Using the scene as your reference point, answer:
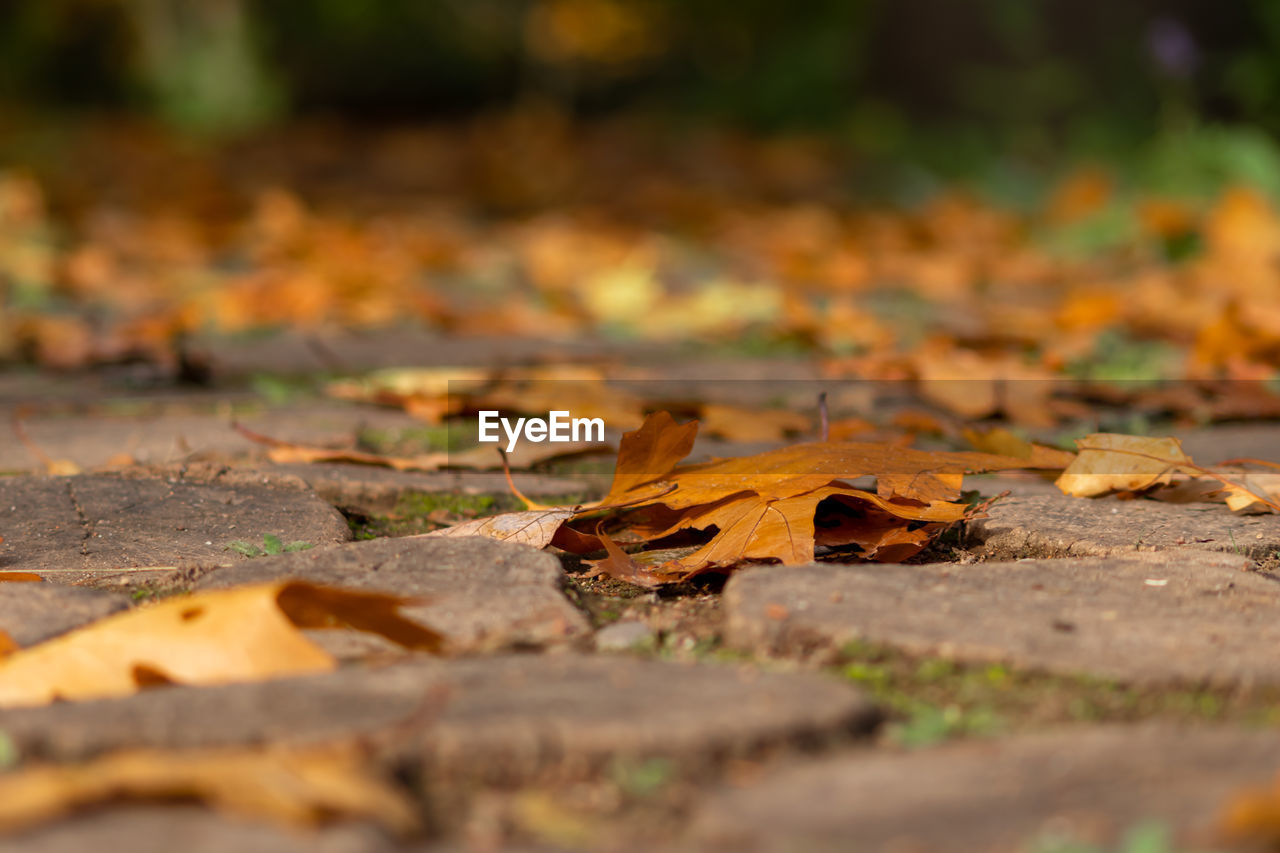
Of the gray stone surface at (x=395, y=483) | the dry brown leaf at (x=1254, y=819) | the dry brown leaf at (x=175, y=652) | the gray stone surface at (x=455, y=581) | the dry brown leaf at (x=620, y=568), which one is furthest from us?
the gray stone surface at (x=395, y=483)

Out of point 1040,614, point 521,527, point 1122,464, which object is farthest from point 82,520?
point 1122,464

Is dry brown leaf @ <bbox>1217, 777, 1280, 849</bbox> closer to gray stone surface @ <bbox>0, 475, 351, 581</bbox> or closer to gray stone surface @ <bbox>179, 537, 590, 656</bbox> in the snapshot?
gray stone surface @ <bbox>179, 537, 590, 656</bbox>

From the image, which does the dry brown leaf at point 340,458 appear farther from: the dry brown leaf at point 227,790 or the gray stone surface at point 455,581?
the dry brown leaf at point 227,790

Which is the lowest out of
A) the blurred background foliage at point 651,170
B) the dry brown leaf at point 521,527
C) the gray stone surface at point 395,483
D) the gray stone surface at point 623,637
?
the gray stone surface at point 623,637

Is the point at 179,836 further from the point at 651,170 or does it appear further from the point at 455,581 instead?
the point at 651,170

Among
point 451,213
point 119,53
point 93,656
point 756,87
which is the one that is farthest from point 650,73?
point 93,656

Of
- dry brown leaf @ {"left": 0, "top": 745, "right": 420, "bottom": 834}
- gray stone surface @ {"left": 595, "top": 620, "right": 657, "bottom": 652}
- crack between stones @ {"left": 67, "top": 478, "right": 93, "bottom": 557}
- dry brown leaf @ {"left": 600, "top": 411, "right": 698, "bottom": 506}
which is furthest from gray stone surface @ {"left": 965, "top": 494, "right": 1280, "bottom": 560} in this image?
crack between stones @ {"left": 67, "top": 478, "right": 93, "bottom": 557}

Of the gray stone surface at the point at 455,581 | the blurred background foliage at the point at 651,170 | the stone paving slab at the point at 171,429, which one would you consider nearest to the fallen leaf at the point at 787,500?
the gray stone surface at the point at 455,581
